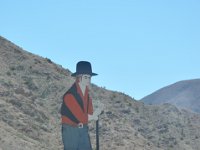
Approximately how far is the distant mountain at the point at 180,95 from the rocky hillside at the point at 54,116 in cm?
9417

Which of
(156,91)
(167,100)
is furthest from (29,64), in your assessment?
(156,91)

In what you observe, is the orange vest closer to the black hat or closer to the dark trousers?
the dark trousers

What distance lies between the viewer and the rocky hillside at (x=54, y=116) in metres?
46.3

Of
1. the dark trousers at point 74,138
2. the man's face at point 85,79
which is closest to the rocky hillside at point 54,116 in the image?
the man's face at point 85,79

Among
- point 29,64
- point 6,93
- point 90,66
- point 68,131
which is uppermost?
point 29,64

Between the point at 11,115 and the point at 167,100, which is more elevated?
the point at 167,100

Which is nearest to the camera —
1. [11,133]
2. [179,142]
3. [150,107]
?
[11,133]

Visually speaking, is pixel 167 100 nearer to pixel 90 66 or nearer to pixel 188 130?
pixel 188 130

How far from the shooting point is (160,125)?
6619 centimetres

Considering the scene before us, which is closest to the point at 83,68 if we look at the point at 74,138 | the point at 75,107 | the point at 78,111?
the point at 75,107

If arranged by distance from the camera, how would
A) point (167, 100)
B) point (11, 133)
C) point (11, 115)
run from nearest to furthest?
1. point (11, 133)
2. point (11, 115)
3. point (167, 100)

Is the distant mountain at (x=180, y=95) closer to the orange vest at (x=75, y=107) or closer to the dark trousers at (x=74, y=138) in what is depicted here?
the orange vest at (x=75, y=107)

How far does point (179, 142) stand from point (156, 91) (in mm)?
135566

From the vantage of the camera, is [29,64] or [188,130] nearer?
[29,64]
